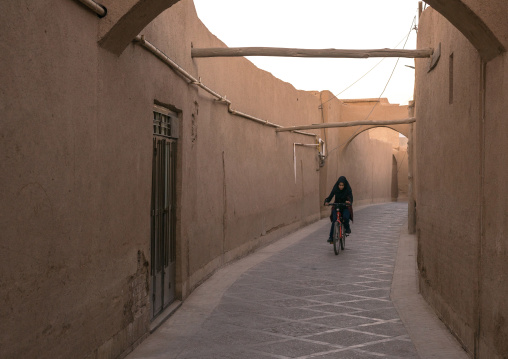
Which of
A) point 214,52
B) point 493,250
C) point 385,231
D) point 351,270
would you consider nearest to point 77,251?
point 493,250

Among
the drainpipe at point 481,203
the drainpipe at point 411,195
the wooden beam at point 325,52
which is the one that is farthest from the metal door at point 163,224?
the drainpipe at point 411,195

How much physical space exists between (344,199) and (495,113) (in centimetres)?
800

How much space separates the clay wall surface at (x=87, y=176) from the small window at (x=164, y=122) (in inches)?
4.7

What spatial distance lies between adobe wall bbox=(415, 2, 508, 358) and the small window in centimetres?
300

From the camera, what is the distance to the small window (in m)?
6.68

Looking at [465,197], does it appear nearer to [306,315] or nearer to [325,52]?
[306,315]

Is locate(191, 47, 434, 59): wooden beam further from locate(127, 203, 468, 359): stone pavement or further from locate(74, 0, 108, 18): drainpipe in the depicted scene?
locate(74, 0, 108, 18): drainpipe

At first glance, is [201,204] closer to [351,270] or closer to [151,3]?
[351,270]

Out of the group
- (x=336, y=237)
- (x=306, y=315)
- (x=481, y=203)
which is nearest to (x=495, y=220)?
(x=481, y=203)

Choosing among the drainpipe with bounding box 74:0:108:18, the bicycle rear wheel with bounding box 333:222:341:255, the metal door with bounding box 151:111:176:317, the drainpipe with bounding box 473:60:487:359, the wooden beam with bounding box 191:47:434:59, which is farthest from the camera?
the bicycle rear wheel with bounding box 333:222:341:255

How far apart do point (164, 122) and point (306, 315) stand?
262 cm

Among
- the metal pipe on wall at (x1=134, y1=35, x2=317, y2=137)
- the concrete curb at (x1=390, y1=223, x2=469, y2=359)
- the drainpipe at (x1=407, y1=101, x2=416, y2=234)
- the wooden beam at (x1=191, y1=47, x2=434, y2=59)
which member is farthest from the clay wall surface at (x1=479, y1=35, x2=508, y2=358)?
the drainpipe at (x1=407, y1=101, x2=416, y2=234)

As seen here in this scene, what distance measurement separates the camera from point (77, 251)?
4195 mm

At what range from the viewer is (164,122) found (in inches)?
278
